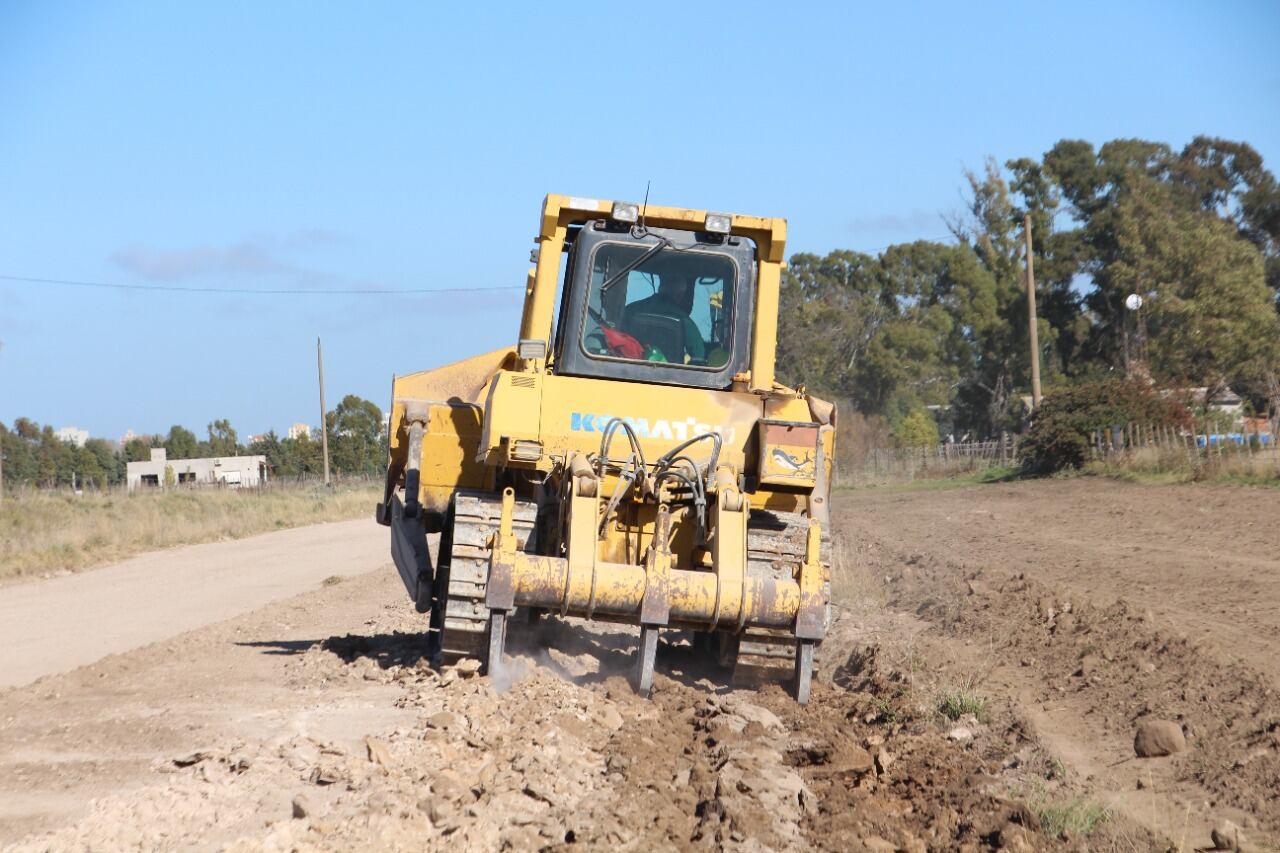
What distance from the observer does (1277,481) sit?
24.3 meters

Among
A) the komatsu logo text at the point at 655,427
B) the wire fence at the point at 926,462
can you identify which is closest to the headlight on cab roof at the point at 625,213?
the komatsu logo text at the point at 655,427

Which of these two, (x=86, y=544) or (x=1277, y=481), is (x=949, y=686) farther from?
(x=86, y=544)

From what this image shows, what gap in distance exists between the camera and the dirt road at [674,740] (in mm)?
5406

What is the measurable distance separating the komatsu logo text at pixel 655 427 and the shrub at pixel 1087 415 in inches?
1071

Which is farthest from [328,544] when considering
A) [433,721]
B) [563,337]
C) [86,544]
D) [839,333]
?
[839,333]

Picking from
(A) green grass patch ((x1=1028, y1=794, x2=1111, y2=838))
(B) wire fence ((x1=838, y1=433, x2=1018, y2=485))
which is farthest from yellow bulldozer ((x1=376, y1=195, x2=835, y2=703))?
(B) wire fence ((x1=838, y1=433, x2=1018, y2=485))

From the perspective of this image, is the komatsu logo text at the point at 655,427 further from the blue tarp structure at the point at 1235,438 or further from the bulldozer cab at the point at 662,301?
the blue tarp structure at the point at 1235,438

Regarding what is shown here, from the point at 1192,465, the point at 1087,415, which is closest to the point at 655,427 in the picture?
the point at 1192,465

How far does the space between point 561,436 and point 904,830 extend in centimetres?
349

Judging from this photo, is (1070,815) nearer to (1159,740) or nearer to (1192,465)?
(1159,740)

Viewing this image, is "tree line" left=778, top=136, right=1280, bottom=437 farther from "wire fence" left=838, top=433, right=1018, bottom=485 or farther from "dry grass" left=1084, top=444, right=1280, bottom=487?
"dry grass" left=1084, top=444, right=1280, bottom=487

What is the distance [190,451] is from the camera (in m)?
103

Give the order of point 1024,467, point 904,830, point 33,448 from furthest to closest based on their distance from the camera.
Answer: point 33,448 < point 1024,467 < point 904,830

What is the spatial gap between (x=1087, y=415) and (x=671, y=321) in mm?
26535
